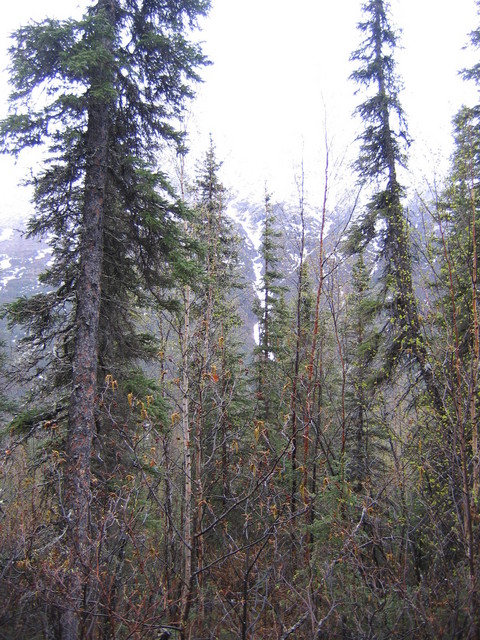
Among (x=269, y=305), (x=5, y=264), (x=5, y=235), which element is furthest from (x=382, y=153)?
(x=5, y=235)

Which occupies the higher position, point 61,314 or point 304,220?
point 304,220

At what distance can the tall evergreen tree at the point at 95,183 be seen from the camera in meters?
6.73

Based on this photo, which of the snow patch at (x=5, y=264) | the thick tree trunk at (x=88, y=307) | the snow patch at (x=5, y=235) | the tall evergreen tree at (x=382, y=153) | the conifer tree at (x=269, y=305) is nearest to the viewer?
the thick tree trunk at (x=88, y=307)

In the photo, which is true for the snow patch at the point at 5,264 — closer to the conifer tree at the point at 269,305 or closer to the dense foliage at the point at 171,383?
the conifer tree at the point at 269,305

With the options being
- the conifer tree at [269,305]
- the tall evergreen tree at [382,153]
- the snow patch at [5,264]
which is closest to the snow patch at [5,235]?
the snow patch at [5,264]

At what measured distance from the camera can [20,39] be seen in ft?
22.7

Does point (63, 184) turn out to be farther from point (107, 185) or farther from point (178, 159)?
point (178, 159)

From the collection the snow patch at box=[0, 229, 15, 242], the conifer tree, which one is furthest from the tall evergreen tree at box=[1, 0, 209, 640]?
the snow patch at box=[0, 229, 15, 242]

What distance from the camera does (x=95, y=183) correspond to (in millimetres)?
7637

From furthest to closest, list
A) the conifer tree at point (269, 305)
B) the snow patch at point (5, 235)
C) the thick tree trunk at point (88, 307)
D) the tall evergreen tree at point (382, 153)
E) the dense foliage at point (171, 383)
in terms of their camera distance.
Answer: the snow patch at point (5, 235) < the conifer tree at point (269, 305) < the tall evergreen tree at point (382, 153) < the thick tree trunk at point (88, 307) < the dense foliage at point (171, 383)

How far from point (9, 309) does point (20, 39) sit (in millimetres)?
4669

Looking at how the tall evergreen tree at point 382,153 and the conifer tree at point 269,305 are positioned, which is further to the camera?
the conifer tree at point 269,305

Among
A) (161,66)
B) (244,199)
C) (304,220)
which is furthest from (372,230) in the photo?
(244,199)

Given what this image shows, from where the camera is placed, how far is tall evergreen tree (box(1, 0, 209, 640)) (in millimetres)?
6730
